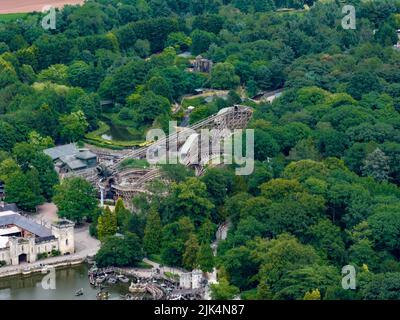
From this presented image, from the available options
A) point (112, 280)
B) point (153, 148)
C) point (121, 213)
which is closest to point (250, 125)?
point (153, 148)

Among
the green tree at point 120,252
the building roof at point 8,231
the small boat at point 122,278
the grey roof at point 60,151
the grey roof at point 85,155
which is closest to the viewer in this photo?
the small boat at point 122,278

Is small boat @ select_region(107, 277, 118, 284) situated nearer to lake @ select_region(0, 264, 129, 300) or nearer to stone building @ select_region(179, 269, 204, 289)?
lake @ select_region(0, 264, 129, 300)

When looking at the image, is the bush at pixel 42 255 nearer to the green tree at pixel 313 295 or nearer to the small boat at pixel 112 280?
the small boat at pixel 112 280

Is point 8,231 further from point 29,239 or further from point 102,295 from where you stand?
Answer: point 102,295

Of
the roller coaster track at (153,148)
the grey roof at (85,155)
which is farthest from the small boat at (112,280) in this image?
the grey roof at (85,155)

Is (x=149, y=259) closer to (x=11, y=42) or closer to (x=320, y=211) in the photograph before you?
(x=320, y=211)
